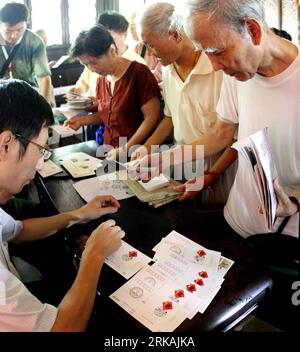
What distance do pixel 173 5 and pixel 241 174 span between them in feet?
3.02

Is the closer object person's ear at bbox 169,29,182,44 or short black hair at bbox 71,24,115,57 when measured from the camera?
person's ear at bbox 169,29,182,44

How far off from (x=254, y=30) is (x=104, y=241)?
814 mm

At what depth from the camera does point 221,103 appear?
143cm

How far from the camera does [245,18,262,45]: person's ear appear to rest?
1042 mm

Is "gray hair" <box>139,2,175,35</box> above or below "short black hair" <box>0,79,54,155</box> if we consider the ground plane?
above

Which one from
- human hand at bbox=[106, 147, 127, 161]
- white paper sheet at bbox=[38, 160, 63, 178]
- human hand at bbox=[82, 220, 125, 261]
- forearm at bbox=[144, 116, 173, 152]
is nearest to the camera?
human hand at bbox=[82, 220, 125, 261]

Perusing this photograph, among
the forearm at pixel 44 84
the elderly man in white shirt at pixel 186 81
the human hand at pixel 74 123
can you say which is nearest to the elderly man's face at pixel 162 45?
the elderly man in white shirt at pixel 186 81

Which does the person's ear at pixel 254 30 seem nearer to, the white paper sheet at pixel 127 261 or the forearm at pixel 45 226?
the white paper sheet at pixel 127 261

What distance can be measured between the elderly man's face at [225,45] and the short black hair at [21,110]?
0.54 m

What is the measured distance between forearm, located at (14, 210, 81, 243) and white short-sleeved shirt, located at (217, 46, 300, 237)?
0.60m

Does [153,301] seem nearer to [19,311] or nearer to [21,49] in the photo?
[19,311]

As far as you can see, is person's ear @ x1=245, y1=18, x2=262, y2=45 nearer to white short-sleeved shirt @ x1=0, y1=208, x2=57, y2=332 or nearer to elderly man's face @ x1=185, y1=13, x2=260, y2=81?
elderly man's face @ x1=185, y1=13, x2=260, y2=81

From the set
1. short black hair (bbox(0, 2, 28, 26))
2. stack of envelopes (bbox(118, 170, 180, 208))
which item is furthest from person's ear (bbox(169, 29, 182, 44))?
short black hair (bbox(0, 2, 28, 26))
